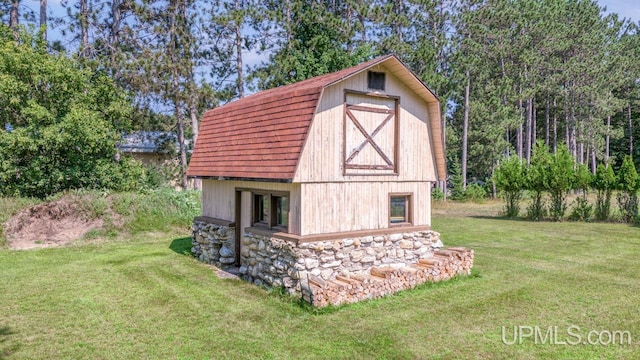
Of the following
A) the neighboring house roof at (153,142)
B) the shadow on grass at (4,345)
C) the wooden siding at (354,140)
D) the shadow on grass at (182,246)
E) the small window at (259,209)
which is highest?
the neighboring house roof at (153,142)

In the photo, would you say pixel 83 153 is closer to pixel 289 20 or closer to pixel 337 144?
pixel 337 144

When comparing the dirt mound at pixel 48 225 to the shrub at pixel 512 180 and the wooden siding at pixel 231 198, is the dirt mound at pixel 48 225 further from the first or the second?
the shrub at pixel 512 180

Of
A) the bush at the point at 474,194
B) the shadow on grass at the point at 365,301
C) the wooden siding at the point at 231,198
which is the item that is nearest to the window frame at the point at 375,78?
the wooden siding at the point at 231,198

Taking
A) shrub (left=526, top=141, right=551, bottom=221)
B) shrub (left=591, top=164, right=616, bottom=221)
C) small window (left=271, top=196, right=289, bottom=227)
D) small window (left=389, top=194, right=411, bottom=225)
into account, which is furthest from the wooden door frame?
shrub (left=591, top=164, right=616, bottom=221)

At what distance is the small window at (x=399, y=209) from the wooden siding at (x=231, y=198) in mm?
2435

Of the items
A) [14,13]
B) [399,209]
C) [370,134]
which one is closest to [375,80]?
[370,134]

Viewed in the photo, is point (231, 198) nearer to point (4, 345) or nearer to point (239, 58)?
point (4, 345)

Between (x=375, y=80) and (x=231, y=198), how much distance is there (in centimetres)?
460

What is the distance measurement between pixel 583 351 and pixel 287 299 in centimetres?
480

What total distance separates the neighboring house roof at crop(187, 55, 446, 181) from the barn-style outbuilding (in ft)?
0.09

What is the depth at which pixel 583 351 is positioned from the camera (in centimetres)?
587

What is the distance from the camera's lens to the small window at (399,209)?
977cm

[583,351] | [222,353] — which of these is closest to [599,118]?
[583,351]

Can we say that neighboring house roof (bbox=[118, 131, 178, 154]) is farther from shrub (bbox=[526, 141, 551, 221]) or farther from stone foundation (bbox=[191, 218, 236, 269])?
shrub (bbox=[526, 141, 551, 221])
